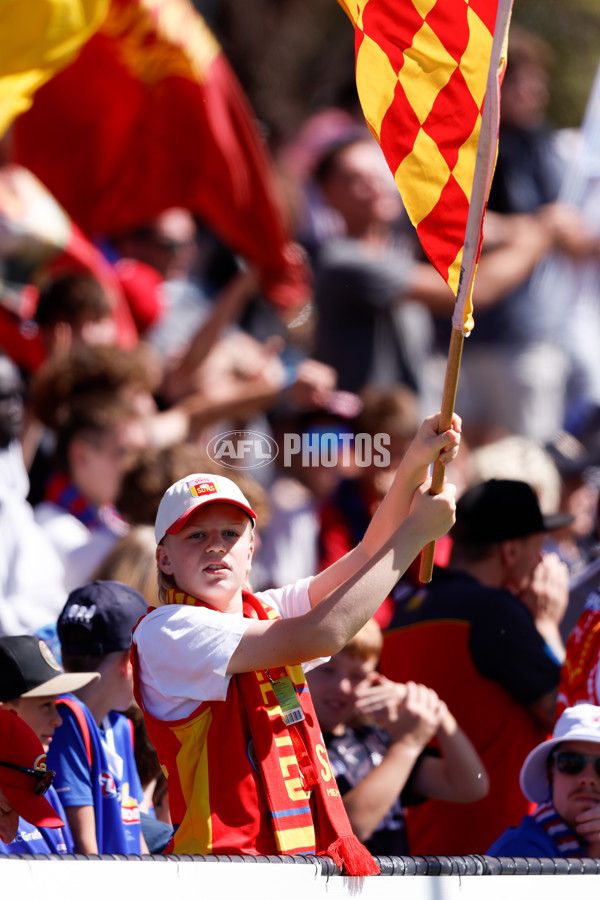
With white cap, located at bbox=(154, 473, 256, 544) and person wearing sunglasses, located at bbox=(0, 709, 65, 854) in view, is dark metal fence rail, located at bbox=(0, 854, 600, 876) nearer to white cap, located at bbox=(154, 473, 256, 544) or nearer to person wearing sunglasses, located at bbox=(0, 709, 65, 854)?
person wearing sunglasses, located at bbox=(0, 709, 65, 854)

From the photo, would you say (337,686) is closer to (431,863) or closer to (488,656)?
(488,656)

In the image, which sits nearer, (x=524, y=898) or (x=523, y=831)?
(x=524, y=898)

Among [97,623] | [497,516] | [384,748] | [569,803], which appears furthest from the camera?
[497,516]

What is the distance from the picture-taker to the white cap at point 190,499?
3.12 metres

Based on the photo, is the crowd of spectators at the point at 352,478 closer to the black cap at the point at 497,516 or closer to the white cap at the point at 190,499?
the black cap at the point at 497,516

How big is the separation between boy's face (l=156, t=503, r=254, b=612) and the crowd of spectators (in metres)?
0.52

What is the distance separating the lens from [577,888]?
3.17 metres

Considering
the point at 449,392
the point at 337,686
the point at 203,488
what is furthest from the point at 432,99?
the point at 337,686

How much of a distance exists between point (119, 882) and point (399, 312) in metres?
4.81

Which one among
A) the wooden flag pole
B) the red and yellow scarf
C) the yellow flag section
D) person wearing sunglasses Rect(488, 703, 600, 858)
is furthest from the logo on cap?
the yellow flag section

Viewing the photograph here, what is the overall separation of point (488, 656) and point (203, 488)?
5.04 ft

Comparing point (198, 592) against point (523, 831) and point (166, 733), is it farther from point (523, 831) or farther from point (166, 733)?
point (523, 831)

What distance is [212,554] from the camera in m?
3.14

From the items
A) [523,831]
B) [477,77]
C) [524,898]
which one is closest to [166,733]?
[524,898]
